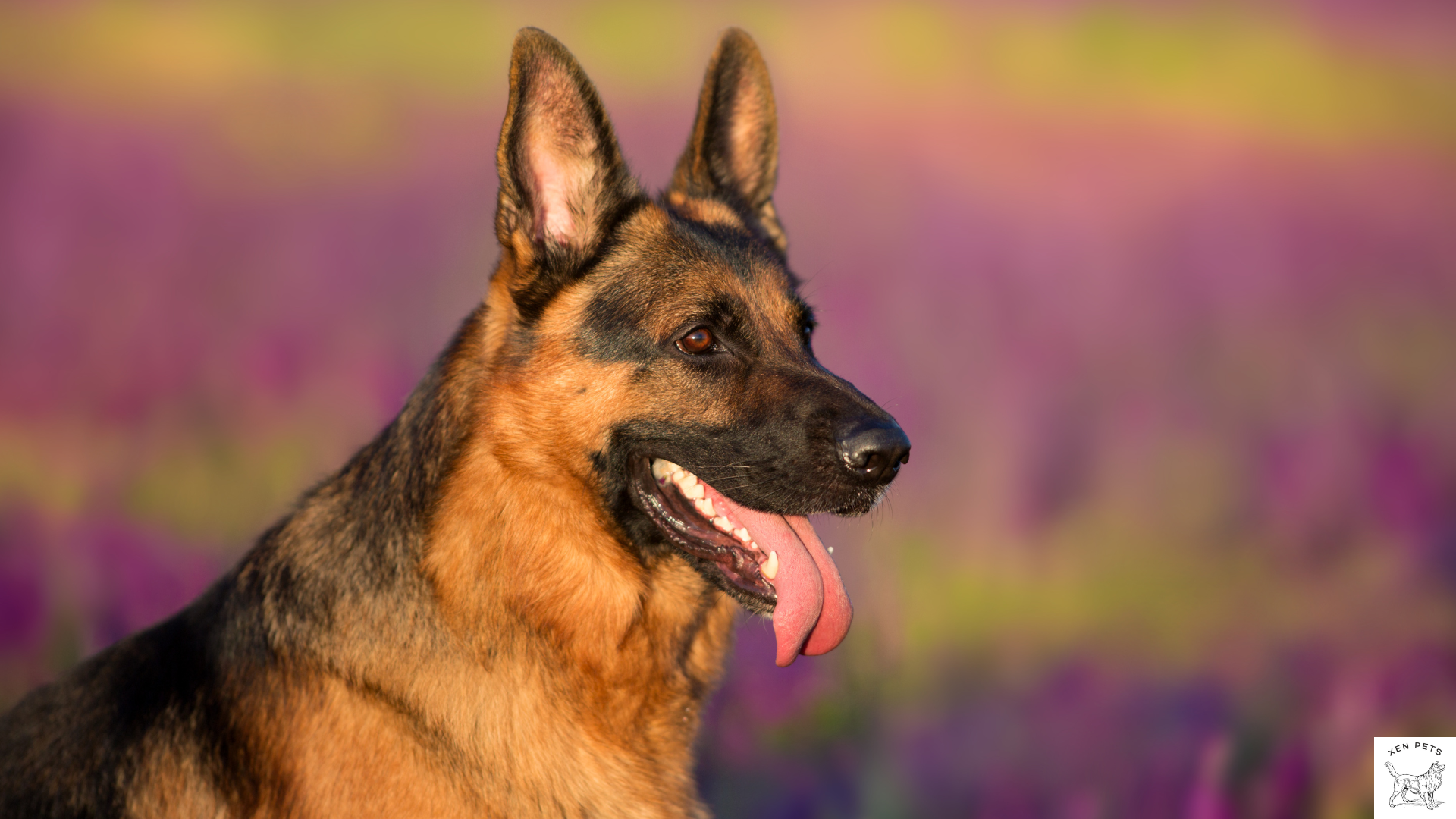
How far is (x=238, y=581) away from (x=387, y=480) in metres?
0.69

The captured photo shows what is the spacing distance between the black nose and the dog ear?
125cm

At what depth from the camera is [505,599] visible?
3.88 meters

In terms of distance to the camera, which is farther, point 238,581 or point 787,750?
point 787,750

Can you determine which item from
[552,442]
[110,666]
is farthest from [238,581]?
[552,442]

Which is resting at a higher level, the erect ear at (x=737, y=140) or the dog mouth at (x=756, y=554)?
the erect ear at (x=737, y=140)

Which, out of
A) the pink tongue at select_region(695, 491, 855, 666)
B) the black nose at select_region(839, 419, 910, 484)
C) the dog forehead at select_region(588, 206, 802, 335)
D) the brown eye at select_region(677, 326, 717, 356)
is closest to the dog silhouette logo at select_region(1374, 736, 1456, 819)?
the pink tongue at select_region(695, 491, 855, 666)

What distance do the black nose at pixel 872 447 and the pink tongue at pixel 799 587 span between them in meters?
0.42

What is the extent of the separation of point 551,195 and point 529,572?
1411 mm

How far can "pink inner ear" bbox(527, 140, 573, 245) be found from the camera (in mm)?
4113

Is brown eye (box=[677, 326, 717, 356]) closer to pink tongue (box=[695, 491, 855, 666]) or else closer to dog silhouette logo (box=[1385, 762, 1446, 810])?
pink tongue (box=[695, 491, 855, 666])

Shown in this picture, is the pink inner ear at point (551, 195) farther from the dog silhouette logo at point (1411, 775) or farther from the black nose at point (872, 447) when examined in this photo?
the dog silhouette logo at point (1411, 775)

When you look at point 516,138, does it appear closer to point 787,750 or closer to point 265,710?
point 265,710

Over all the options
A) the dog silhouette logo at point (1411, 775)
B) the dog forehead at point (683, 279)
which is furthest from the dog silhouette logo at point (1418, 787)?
the dog forehead at point (683, 279)

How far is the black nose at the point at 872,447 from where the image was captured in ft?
12.5
